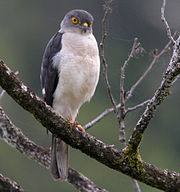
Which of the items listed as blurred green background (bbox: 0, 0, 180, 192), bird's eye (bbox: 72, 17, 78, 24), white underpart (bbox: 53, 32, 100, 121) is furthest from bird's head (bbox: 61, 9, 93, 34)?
blurred green background (bbox: 0, 0, 180, 192)

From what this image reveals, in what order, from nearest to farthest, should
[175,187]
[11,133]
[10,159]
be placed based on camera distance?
[175,187] → [11,133] → [10,159]

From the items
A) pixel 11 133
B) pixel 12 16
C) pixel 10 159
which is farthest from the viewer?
pixel 12 16

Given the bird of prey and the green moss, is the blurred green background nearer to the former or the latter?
the bird of prey

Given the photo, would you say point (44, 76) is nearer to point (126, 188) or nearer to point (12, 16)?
point (126, 188)

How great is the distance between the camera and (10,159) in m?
21.8

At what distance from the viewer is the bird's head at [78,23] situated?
257 inches

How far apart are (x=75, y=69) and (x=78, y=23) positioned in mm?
944

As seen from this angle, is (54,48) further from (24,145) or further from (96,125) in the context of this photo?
(96,125)

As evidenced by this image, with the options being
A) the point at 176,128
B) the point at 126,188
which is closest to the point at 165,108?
the point at 176,128

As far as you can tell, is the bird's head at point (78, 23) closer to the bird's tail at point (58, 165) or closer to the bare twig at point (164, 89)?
the bird's tail at point (58, 165)

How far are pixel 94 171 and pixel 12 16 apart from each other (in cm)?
1223

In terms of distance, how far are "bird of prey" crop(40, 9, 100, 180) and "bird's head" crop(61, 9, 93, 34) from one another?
28mm

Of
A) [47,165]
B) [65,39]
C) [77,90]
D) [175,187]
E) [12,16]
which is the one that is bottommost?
[175,187]

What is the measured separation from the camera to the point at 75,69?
Result: 593 centimetres
